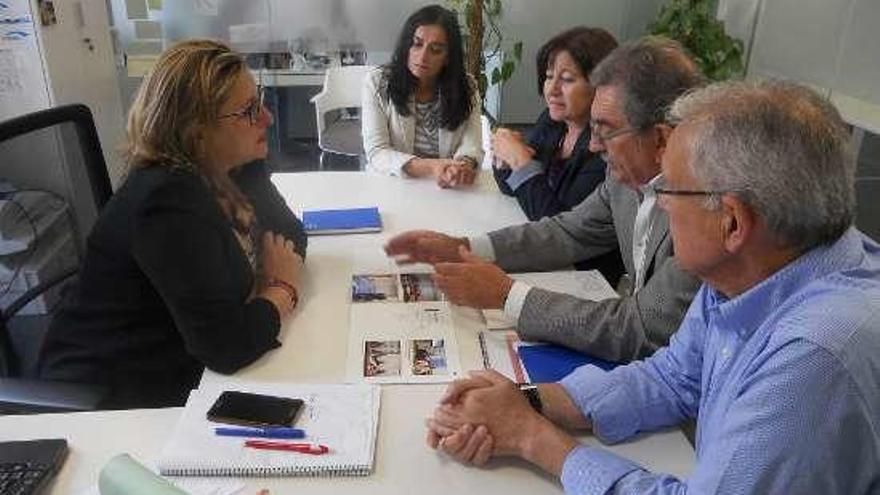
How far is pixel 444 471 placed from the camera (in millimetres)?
969

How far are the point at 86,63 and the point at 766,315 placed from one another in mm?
3295

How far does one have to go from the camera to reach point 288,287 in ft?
4.60

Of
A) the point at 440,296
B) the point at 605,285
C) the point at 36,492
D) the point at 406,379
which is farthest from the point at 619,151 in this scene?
the point at 36,492

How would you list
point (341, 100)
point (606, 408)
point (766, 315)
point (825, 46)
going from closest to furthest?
point (766, 315) < point (606, 408) < point (825, 46) < point (341, 100)

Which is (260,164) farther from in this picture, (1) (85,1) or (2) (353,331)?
(1) (85,1)

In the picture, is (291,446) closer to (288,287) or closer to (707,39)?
(288,287)

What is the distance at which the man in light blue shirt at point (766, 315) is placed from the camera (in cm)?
69

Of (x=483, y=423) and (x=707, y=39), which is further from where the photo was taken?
(x=707, y=39)

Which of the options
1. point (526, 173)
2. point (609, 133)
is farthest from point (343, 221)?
point (609, 133)

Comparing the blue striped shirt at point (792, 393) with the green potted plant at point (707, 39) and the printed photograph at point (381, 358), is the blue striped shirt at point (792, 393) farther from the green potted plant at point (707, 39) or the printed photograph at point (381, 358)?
the green potted plant at point (707, 39)

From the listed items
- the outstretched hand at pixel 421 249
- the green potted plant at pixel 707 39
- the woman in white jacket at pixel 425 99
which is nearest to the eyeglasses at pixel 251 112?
the outstretched hand at pixel 421 249

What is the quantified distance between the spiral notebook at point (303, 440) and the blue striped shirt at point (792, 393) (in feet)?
0.99

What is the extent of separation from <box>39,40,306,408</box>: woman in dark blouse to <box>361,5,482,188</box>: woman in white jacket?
1.23m

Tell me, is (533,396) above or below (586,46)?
below
